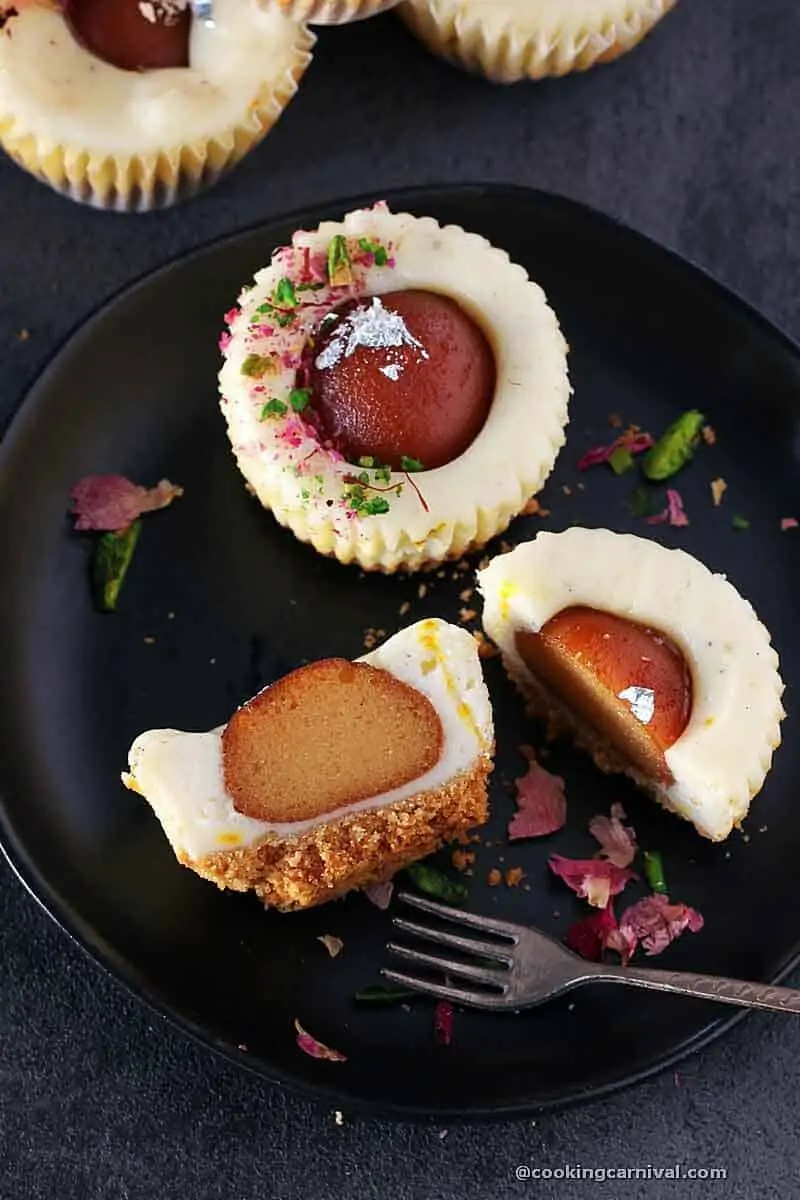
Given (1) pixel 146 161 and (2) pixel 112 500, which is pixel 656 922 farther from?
(1) pixel 146 161

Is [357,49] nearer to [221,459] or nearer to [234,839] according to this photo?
[221,459]

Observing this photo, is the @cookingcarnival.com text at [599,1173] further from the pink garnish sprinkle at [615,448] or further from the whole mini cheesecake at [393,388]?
the pink garnish sprinkle at [615,448]

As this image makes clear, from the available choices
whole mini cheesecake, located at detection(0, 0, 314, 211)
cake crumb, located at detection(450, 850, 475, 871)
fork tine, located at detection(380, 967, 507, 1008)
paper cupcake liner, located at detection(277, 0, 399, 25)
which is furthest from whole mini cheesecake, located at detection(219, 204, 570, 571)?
fork tine, located at detection(380, 967, 507, 1008)

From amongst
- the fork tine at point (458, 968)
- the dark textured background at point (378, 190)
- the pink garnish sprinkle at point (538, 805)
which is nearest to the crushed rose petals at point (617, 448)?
the dark textured background at point (378, 190)

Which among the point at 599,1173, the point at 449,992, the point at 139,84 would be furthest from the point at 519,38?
the point at 599,1173

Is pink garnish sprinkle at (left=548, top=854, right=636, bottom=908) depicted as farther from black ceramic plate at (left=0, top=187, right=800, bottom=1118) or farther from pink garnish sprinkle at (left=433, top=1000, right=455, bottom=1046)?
pink garnish sprinkle at (left=433, top=1000, right=455, bottom=1046)

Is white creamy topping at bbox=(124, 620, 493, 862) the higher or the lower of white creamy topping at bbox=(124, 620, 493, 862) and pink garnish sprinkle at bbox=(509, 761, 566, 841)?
the higher
